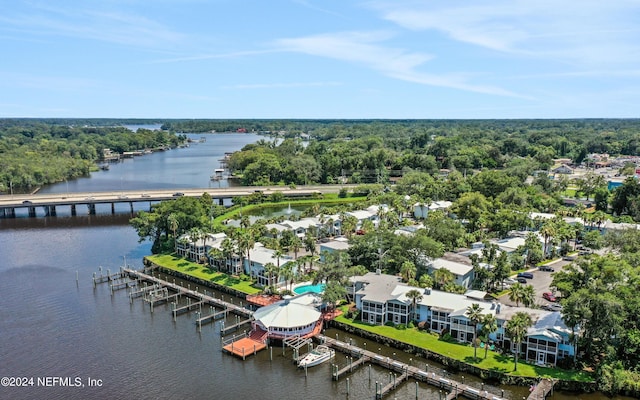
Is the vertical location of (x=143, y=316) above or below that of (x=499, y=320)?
below

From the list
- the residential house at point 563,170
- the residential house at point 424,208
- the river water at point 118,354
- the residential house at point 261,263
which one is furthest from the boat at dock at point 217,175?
the residential house at point 563,170

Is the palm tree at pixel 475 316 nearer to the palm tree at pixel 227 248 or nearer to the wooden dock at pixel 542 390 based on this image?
the wooden dock at pixel 542 390

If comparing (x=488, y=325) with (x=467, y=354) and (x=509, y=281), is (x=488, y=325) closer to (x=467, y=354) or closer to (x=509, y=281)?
(x=467, y=354)

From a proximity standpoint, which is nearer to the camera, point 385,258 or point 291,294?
point 291,294

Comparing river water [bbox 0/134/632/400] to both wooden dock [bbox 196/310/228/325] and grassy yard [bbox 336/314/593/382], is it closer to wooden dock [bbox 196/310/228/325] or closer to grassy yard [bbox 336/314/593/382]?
wooden dock [bbox 196/310/228/325]

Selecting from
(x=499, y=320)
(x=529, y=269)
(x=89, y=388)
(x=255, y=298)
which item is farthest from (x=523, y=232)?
(x=89, y=388)

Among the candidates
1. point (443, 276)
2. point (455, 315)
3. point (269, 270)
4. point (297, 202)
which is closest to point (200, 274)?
point (269, 270)

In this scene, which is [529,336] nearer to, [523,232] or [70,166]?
[523,232]
